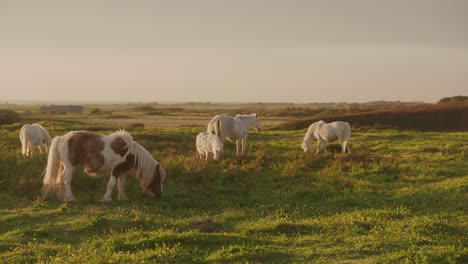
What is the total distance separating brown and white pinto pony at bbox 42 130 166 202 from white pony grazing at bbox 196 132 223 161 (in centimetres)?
640

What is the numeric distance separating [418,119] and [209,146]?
1359 inches

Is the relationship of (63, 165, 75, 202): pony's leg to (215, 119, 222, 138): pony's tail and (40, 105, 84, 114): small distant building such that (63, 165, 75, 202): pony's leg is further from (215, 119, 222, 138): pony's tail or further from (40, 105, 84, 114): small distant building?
(40, 105, 84, 114): small distant building

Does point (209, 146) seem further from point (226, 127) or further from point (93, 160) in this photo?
point (93, 160)

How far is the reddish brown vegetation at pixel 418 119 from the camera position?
161ft

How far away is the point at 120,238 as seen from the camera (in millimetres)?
11250

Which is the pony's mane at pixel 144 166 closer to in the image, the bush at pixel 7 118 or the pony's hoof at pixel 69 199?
the pony's hoof at pixel 69 199

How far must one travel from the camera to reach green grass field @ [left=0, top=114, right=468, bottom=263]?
10.1 meters

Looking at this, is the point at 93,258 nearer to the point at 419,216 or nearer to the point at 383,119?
the point at 419,216

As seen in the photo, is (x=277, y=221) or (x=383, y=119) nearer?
(x=277, y=221)

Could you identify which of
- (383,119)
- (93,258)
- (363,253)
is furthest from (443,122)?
(93,258)

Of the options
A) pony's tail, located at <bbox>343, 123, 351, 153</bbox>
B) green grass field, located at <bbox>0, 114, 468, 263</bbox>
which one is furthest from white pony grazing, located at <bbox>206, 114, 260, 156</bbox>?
pony's tail, located at <bbox>343, 123, 351, 153</bbox>

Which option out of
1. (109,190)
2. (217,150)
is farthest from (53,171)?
(217,150)

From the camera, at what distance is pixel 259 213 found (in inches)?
574

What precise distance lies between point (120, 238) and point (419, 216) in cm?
840
